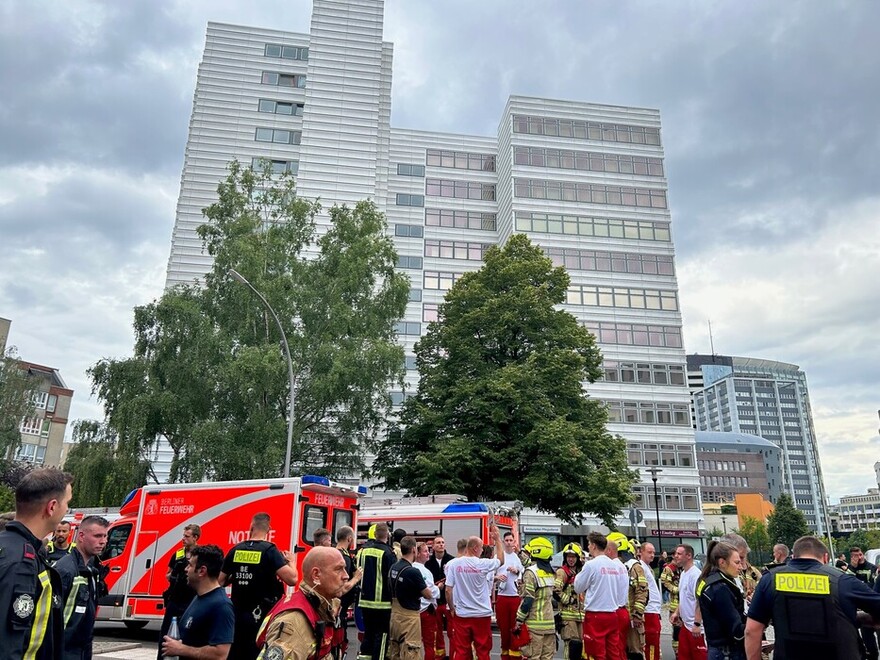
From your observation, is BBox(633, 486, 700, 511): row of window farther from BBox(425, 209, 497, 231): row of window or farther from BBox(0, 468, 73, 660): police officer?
BBox(0, 468, 73, 660): police officer

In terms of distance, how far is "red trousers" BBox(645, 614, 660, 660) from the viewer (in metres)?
9.57

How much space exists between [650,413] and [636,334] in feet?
18.2

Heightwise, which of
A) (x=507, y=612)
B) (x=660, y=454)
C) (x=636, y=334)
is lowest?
(x=507, y=612)

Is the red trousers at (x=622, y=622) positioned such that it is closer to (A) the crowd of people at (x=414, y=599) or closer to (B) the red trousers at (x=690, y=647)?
(A) the crowd of people at (x=414, y=599)

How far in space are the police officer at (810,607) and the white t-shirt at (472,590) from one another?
14.9 ft

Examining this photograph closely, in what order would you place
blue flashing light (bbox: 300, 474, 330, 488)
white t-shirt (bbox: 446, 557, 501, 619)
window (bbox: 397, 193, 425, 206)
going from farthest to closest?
window (bbox: 397, 193, 425, 206) < blue flashing light (bbox: 300, 474, 330, 488) < white t-shirt (bbox: 446, 557, 501, 619)

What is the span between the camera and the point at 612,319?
45656 mm

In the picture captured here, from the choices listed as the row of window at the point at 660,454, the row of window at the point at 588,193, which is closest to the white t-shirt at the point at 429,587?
the row of window at the point at 660,454

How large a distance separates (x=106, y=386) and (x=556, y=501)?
17.7 meters

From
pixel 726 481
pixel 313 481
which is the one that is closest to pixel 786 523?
pixel 726 481

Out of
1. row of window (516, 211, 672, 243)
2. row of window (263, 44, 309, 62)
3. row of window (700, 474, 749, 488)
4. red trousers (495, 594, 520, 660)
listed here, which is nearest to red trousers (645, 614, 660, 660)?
red trousers (495, 594, 520, 660)

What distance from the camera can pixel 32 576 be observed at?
3166 millimetres

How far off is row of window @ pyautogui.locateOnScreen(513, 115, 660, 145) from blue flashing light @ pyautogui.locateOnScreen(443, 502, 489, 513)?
122 ft

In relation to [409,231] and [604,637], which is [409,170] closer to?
[409,231]
